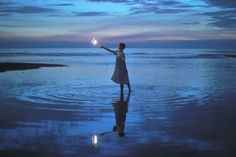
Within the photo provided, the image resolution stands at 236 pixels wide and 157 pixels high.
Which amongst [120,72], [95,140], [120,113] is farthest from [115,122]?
[120,72]

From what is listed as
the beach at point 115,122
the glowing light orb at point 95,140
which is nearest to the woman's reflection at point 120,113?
the beach at point 115,122

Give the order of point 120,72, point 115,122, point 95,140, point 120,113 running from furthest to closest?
point 120,72 → point 120,113 → point 115,122 → point 95,140

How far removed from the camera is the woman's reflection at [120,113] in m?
9.33

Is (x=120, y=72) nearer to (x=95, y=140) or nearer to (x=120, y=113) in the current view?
(x=120, y=113)

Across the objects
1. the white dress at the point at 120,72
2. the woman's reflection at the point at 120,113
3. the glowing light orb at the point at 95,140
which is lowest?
the woman's reflection at the point at 120,113

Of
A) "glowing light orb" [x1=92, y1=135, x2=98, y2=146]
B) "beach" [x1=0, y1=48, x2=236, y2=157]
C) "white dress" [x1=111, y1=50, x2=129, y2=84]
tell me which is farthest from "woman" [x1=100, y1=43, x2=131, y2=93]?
"glowing light orb" [x1=92, y1=135, x2=98, y2=146]

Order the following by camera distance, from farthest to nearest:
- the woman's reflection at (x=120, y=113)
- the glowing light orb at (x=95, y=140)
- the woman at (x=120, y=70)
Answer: the woman at (x=120, y=70), the woman's reflection at (x=120, y=113), the glowing light orb at (x=95, y=140)

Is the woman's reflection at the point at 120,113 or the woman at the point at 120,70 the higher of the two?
the woman at the point at 120,70

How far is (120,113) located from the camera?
1160 centimetres

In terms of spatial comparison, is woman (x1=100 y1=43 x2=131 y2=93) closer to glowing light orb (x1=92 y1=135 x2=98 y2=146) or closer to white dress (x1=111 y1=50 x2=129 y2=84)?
white dress (x1=111 y1=50 x2=129 y2=84)

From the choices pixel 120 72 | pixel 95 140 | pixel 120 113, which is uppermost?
pixel 120 72

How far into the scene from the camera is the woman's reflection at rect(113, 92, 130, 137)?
933 cm

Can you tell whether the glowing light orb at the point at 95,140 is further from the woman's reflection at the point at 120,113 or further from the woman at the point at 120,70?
the woman at the point at 120,70

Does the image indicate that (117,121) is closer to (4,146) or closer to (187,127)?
(187,127)
